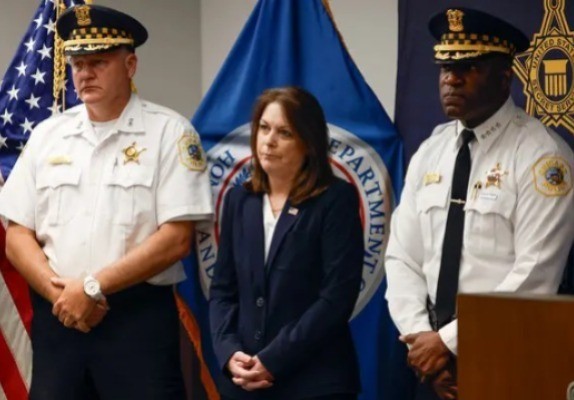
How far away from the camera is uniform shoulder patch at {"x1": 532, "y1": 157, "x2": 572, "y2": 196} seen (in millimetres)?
3037

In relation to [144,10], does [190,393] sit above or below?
below

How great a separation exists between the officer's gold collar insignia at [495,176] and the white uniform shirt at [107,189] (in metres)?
0.92

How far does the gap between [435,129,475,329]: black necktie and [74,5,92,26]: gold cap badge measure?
51.2 inches

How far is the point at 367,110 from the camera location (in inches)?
152

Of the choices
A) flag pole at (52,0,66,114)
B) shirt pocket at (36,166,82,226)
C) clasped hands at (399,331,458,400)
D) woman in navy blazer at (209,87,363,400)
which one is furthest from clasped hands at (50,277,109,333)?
clasped hands at (399,331,458,400)

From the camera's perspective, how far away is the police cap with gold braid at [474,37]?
320cm

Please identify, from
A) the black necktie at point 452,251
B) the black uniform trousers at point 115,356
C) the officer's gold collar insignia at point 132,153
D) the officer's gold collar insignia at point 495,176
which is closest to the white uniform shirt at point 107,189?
the officer's gold collar insignia at point 132,153

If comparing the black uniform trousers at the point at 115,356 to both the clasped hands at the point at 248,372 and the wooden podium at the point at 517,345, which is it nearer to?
the clasped hands at the point at 248,372

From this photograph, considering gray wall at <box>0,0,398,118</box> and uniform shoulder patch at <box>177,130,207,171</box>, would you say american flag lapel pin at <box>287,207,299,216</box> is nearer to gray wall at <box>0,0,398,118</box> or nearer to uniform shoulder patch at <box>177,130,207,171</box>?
uniform shoulder patch at <box>177,130,207,171</box>

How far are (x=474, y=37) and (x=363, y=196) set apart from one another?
2.55ft

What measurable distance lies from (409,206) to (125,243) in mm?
871

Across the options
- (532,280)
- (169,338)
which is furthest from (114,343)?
(532,280)

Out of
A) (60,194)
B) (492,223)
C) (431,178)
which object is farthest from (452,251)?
(60,194)

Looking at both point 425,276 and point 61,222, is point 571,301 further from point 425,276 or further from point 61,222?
point 61,222
